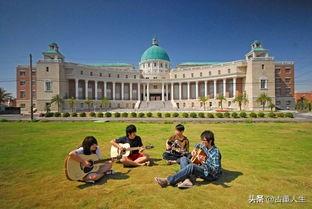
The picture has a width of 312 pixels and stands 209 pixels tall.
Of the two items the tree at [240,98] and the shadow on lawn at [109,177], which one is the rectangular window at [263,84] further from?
the shadow on lawn at [109,177]

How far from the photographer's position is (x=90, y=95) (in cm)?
8138

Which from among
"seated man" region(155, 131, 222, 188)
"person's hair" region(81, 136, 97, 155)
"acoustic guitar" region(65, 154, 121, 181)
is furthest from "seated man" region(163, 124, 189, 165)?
"person's hair" region(81, 136, 97, 155)

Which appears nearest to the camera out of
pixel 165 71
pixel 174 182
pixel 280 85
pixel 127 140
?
pixel 174 182

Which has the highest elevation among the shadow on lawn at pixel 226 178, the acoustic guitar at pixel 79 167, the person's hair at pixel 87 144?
the person's hair at pixel 87 144

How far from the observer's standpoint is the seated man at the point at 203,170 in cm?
564

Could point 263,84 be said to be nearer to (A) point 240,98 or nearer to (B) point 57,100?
(A) point 240,98

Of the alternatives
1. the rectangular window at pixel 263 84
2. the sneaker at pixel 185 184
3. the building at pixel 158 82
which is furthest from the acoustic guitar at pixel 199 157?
the rectangular window at pixel 263 84

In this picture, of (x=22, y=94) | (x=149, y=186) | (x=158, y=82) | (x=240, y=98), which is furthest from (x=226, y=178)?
(x=158, y=82)

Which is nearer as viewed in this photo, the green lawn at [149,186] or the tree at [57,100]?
the green lawn at [149,186]

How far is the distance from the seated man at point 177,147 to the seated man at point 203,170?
139 centimetres

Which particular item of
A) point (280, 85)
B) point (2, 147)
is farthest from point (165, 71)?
point (2, 147)

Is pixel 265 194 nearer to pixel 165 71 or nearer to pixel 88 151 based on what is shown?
pixel 88 151

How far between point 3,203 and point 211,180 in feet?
17.8

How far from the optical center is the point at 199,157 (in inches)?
239
